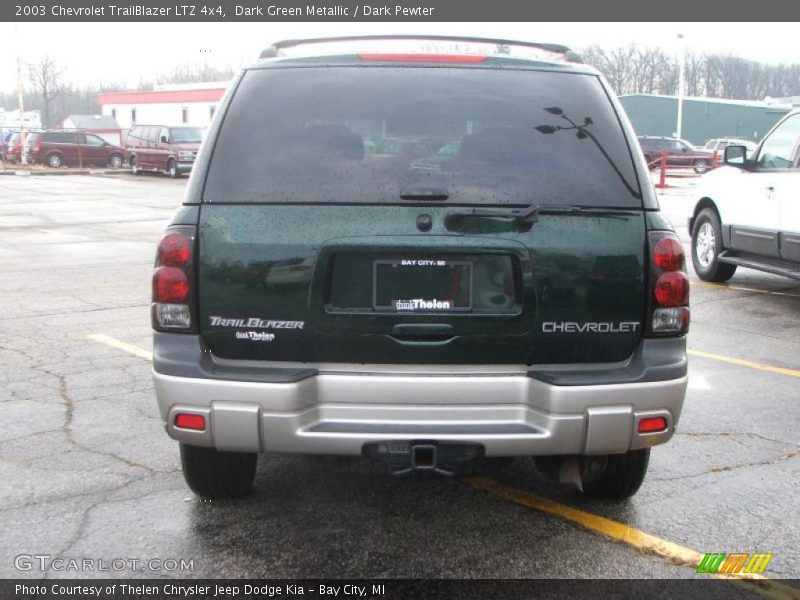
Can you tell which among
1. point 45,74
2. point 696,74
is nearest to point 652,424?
point 45,74

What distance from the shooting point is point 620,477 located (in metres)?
3.82

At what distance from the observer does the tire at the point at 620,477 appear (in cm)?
376

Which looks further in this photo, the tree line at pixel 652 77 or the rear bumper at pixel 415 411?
the tree line at pixel 652 77

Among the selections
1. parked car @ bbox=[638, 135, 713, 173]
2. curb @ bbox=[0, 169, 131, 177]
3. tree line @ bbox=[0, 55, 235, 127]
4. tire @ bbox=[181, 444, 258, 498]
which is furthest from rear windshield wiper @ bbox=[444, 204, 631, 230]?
tree line @ bbox=[0, 55, 235, 127]

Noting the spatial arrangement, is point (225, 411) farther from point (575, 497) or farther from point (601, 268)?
point (575, 497)

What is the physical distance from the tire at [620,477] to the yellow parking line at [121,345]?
3771mm

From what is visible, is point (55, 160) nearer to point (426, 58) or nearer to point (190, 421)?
point (426, 58)

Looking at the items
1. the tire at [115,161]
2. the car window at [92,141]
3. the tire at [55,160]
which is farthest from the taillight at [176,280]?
the tire at [55,160]

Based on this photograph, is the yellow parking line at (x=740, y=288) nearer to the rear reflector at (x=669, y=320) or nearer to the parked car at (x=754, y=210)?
the parked car at (x=754, y=210)

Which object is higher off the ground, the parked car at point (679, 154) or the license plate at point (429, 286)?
the parked car at point (679, 154)

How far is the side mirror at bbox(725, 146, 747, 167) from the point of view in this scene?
8836 millimetres

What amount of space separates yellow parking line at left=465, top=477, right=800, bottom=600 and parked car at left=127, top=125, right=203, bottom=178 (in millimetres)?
30954

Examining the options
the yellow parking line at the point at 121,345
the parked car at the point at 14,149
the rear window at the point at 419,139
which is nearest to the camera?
the rear window at the point at 419,139

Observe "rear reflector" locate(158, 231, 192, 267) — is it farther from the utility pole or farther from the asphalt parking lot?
the utility pole
